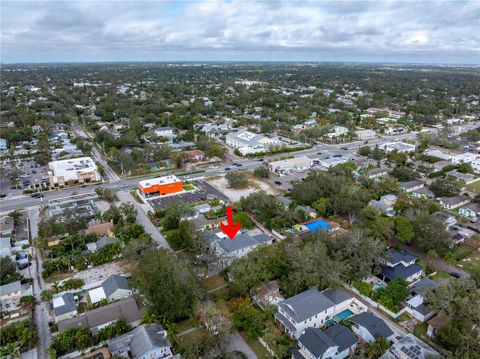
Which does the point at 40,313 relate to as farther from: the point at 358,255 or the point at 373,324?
the point at 358,255

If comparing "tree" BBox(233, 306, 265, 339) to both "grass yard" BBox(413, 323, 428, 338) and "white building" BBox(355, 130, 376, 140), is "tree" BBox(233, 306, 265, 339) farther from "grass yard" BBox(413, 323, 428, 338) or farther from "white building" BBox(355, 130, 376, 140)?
"white building" BBox(355, 130, 376, 140)

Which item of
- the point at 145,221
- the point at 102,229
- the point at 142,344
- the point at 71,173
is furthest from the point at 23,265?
the point at 71,173

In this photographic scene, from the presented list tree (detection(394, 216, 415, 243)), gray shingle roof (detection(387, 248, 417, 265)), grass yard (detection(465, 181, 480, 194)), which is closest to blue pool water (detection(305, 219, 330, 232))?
tree (detection(394, 216, 415, 243))

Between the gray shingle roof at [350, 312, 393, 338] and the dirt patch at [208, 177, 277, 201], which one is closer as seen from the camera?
the gray shingle roof at [350, 312, 393, 338]

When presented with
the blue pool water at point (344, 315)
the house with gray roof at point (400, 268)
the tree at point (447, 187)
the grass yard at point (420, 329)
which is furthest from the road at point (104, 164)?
the tree at point (447, 187)

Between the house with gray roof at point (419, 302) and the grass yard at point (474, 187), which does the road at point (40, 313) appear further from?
the grass yard at point (474, 187)

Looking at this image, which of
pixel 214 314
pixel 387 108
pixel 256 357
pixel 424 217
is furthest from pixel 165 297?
pixel 387 108

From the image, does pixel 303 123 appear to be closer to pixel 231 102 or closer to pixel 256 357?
pixel 231 102
